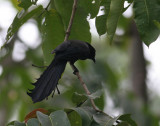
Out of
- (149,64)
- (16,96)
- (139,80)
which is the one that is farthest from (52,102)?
(149,64)

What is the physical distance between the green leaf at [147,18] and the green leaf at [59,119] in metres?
0.67

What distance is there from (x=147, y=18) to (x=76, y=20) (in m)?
0.89

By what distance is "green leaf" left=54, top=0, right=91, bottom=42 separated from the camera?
291 cm

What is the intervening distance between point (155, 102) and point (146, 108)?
2.79 meters

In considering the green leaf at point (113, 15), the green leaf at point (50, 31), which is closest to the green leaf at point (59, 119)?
the green leaf at point (113, 15)

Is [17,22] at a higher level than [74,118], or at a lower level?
higher

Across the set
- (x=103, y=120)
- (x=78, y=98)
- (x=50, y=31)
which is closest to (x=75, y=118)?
(x=103, y=120)

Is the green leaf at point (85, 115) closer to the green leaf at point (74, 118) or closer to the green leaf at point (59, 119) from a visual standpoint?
the green leaf at point (74, 118)

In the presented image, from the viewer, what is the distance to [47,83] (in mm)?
2545

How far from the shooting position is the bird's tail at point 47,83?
2.42 meters

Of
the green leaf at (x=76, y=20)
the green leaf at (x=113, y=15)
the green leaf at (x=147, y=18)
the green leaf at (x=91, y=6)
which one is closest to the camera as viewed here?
the green leaf at (x=147, y=18)

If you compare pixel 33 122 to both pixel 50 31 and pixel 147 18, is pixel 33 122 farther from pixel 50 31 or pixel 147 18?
pixel 50 31

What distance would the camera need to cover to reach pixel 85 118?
2.05m

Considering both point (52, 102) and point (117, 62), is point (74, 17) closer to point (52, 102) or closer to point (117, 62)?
point (52, 102)
